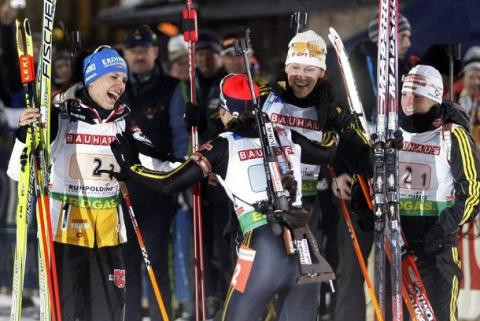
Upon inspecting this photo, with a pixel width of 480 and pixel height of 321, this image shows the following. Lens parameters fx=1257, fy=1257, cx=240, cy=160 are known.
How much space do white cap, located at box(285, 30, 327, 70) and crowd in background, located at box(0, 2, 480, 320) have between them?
28.0 inches

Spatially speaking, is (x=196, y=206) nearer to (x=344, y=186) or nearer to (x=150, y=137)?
(x=344, y=186)

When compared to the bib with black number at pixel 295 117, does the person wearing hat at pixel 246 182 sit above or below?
below

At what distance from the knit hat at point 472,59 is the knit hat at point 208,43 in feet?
6.45

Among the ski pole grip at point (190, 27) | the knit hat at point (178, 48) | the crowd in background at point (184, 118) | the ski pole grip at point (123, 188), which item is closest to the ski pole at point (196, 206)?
the ski pole grip at point (190, 27)

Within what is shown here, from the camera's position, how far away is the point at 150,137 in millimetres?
9227

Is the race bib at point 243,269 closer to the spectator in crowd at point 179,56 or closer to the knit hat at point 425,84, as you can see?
the knit hat at point 425,84

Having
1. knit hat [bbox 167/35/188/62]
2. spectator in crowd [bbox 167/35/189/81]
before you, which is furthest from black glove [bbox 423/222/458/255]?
knit hat [bbox 167/35/188/62]

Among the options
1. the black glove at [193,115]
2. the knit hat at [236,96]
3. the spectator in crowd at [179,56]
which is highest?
the spectator in crowd at [179,56]

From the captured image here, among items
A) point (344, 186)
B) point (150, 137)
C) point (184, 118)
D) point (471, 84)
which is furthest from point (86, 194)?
point (471, 84)

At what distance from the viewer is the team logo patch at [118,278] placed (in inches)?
289

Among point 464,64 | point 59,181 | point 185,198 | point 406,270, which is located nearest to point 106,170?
point 59,181

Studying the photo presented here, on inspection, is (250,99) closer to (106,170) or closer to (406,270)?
(106,170)

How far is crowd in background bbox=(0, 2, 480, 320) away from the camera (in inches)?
344

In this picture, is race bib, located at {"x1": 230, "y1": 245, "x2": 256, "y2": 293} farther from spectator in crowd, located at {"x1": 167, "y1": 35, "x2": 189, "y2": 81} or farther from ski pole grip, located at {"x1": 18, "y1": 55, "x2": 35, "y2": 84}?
spectator in crowd, located at {"x1": 167, "y1": 35, "x2": 189, "y2": 81}
